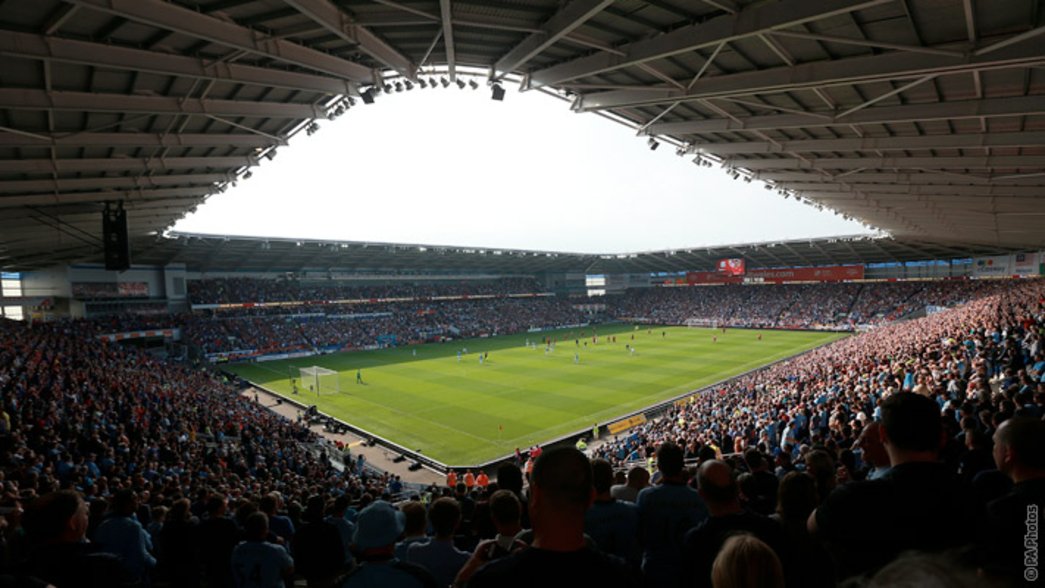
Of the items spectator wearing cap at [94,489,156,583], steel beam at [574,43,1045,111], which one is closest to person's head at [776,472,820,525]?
spectator wearing cap at [94,489,156,583]

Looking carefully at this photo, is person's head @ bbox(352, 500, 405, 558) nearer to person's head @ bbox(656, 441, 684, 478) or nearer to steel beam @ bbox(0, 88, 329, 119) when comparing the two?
person's head @ bbox(656, 441, 684, 478)

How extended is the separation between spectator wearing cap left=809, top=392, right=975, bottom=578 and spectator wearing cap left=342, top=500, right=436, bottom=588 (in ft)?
6.51

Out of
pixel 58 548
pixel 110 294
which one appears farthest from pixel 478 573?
pixel 110 294

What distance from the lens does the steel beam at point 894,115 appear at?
27.9 feet

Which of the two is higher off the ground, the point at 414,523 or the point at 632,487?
the point at 414,523

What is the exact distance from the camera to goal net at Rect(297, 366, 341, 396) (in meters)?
31.9

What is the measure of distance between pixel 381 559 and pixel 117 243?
1776cm

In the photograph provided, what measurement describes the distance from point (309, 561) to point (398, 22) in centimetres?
774

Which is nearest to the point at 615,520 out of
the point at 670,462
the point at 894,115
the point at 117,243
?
the point at 670,462

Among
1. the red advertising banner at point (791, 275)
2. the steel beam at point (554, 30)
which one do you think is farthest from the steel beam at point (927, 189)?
the red advertising banner at point (791, 275)

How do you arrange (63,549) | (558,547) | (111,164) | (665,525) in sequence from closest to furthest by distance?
1. (558,547)
2. (63,549)
3. (665,525)
4. (111,164)

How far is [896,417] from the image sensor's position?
2529 mm

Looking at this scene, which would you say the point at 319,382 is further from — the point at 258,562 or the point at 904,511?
the point at 904,511

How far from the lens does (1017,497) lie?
94.5 inches
